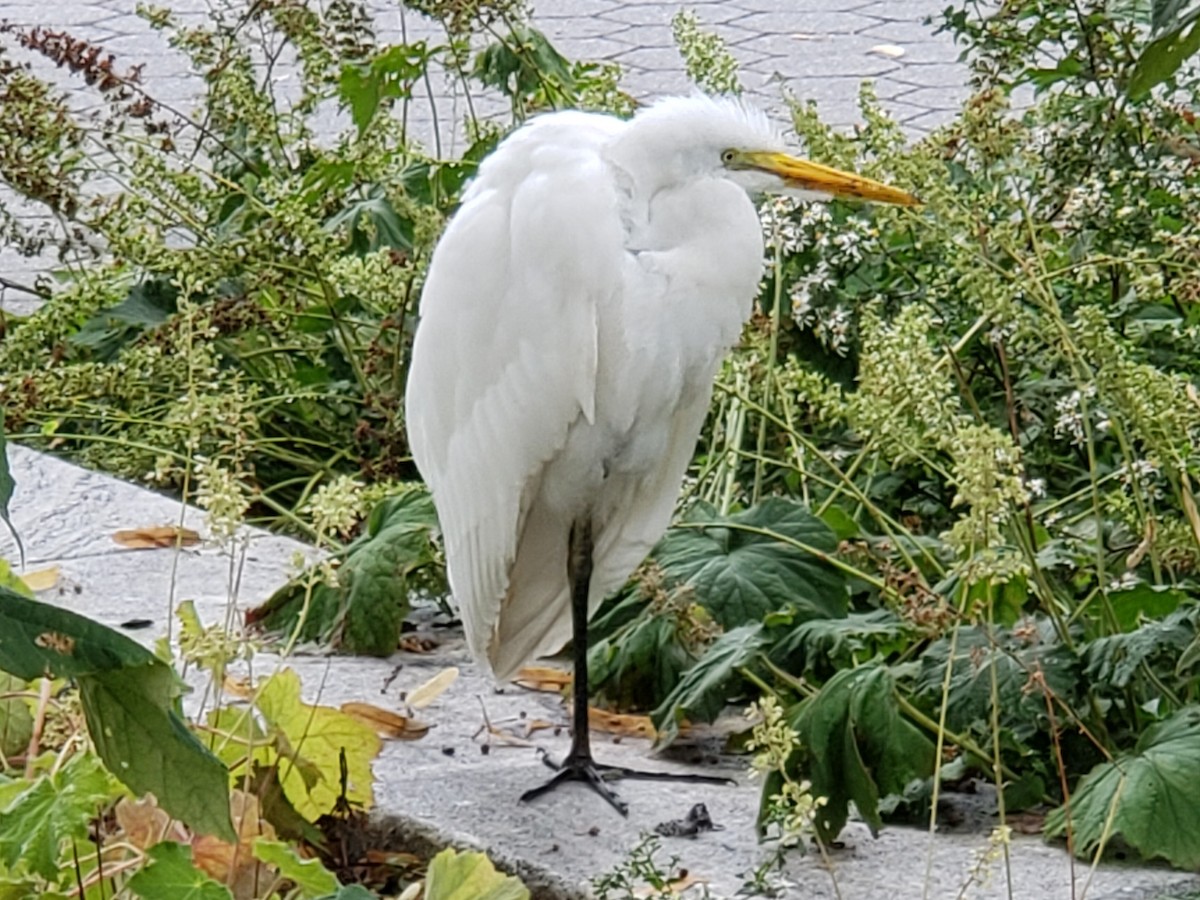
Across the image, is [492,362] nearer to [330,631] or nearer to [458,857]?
[330,631]

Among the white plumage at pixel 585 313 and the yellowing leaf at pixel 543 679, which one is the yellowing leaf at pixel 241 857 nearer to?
the white plumage at pixel 585 313

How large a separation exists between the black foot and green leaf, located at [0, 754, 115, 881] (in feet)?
2.99

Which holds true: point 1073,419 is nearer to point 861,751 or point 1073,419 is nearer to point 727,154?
point 727,154

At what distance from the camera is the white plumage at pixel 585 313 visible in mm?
2756

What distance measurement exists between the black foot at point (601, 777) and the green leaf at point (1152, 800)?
1.76 feet

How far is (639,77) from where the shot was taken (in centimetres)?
685

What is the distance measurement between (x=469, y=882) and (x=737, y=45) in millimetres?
5434

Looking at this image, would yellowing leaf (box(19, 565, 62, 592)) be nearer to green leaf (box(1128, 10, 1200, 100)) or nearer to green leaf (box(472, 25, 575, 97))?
green leaf (box(472, 25, 575, 97))

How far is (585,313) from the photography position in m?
2.74

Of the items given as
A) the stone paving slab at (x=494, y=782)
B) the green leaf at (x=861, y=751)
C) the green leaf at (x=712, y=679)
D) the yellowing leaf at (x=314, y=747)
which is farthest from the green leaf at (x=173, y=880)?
the green leaf at (x=712, y=679)

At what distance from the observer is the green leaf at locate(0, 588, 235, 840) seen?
1.17 metres

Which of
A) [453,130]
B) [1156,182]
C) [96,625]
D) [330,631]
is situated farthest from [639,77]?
[96,625]

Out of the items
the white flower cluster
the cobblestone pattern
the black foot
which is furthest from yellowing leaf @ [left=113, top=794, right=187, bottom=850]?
the cobblestone pattern

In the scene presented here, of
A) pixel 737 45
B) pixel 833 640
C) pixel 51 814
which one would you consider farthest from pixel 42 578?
pixel 737 45
